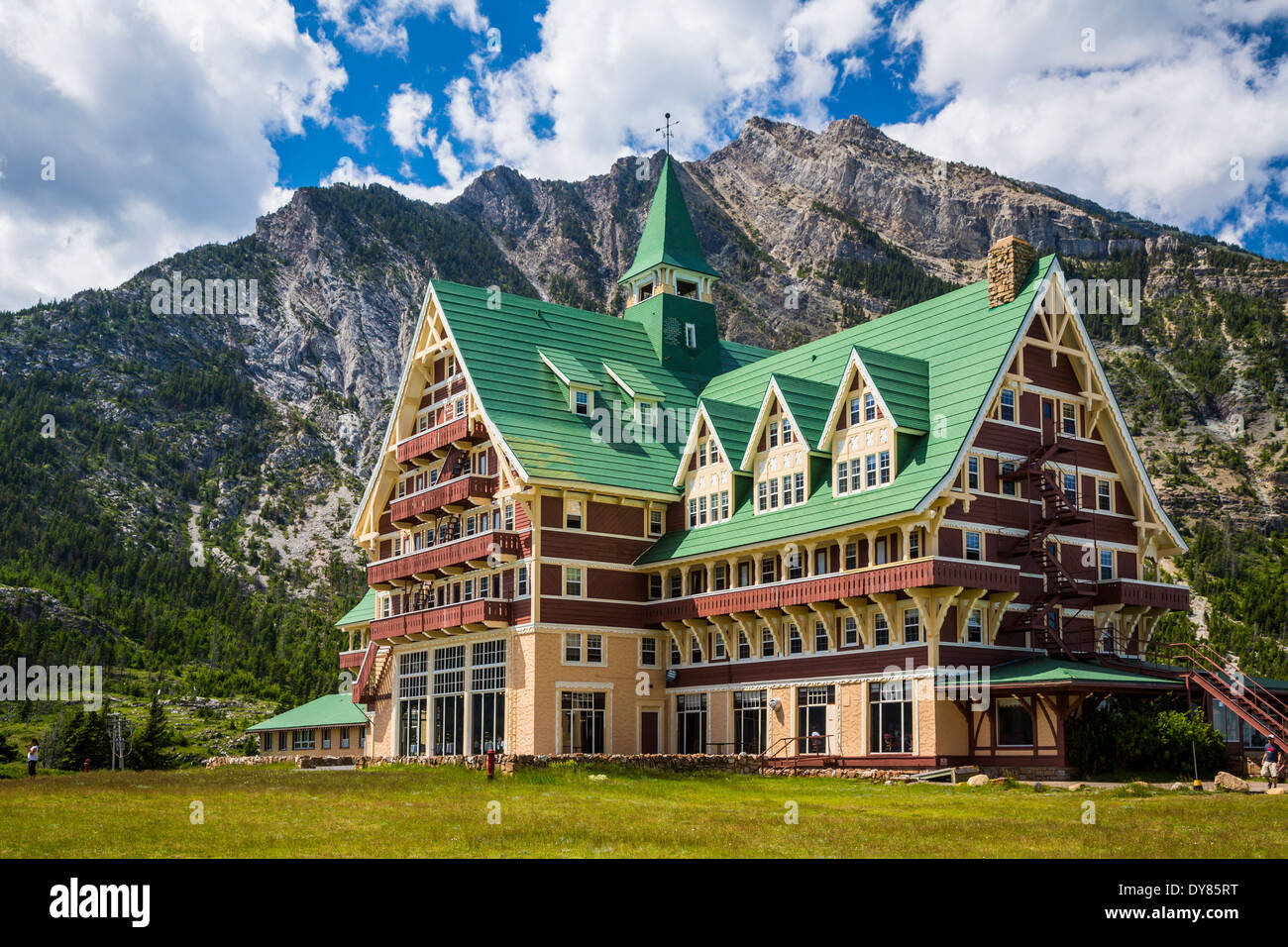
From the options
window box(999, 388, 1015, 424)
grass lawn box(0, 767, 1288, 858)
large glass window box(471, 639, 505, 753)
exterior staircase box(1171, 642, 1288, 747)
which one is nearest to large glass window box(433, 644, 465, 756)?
large glass window box(471, 639, 505, 753)

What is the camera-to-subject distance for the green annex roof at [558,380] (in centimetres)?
6309

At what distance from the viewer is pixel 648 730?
63.2 meters

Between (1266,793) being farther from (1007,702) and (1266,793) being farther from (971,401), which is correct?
(971,401)

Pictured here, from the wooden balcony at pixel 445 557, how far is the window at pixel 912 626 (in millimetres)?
19872

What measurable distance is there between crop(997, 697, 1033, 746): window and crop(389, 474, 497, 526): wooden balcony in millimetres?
27495

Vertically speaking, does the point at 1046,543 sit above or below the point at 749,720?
above

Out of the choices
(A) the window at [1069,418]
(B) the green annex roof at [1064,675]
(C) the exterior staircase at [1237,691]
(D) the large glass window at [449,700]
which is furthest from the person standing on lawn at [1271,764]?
(D) the large glass window at [449,700]

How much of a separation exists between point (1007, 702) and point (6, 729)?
110217 mm

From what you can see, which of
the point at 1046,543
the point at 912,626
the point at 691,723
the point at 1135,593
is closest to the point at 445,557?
the point at 691,723

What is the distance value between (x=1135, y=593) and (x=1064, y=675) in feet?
35.7

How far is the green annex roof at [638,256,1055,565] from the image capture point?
2039 inches

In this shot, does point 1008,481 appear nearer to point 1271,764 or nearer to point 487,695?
point 1271,764

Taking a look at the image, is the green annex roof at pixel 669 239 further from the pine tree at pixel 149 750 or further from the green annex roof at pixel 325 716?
the pine tree at pixel 149 750
